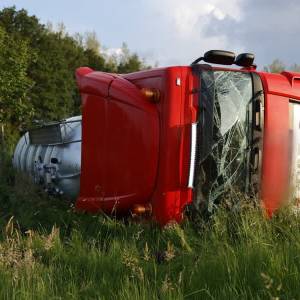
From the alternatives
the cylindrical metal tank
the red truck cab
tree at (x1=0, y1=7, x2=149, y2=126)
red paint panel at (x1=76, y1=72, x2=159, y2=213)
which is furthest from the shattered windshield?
tree at (x1=0, y1=7, x2=149, y2=126)

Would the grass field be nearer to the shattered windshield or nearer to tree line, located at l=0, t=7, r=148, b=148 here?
the shattered windshield

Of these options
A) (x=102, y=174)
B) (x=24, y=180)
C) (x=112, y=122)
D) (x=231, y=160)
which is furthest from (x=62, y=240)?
(x=24, y=180)

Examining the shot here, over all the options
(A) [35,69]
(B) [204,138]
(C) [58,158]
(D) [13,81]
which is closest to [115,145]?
(B) [204,138]

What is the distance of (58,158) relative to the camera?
741 centimetres

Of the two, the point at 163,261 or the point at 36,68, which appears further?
the point at 36,68

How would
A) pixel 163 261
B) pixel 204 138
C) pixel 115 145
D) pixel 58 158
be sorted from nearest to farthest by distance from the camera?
1. pixel 163 261
2. pixel 204 138
3. pixel 115 145
4. pixel 58 158

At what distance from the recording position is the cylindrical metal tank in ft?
23.0

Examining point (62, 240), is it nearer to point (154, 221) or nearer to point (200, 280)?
point (154, 221)

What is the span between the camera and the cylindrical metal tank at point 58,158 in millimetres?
6996

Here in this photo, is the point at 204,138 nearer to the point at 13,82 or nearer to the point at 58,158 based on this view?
the point at 58,158


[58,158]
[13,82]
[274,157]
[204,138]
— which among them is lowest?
[58,158]

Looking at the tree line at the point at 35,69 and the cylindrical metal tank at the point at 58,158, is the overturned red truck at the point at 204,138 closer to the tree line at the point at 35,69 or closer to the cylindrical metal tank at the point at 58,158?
the cylindrical metal tank at the point at 58,158

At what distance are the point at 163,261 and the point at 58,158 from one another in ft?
11.4

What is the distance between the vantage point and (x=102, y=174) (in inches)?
229
